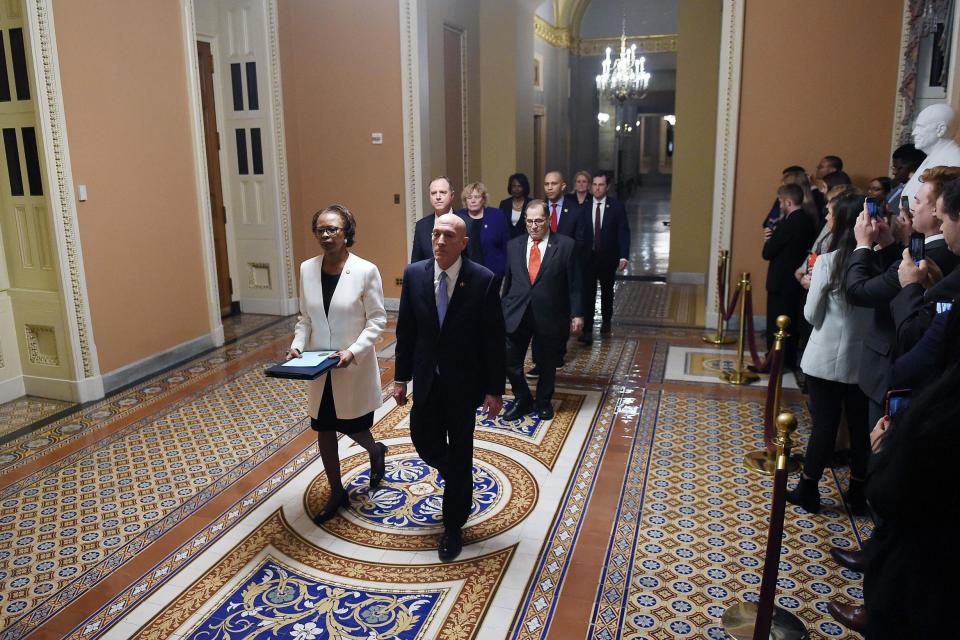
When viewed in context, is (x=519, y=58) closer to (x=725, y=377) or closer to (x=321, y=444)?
(x=725, y=377)

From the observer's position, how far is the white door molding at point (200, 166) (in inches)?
276

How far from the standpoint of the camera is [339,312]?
12.5 feet

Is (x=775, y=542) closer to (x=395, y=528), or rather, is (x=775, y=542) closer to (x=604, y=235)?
(x=395, y=528)

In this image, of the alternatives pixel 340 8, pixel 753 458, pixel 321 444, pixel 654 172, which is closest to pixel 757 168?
pixel 753 458

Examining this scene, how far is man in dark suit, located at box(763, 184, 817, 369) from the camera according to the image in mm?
5918

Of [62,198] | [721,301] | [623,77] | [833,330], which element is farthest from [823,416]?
[623,77]

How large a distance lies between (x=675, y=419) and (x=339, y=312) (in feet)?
9.15

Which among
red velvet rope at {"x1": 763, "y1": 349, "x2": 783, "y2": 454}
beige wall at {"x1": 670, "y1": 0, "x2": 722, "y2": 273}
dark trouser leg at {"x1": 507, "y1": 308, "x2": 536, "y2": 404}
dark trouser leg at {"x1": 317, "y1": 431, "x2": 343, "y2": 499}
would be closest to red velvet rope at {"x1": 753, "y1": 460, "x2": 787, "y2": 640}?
red velvet rope at {"x1": 763, "y1": 349, "x2": 783, "y2": 454}

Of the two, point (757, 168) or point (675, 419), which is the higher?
point (757, 168)

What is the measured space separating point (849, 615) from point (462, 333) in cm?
202

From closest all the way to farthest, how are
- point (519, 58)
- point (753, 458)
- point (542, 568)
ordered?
1. point (542, 568)
2. point (753, 458)
3. point (519, 58)

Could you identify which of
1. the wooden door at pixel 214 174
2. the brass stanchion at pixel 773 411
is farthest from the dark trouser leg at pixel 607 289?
the wooden door at pixel 214 174

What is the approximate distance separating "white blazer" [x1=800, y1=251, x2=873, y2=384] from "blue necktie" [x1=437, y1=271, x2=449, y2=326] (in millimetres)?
1871

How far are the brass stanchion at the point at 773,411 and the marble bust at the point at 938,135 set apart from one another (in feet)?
4.54
